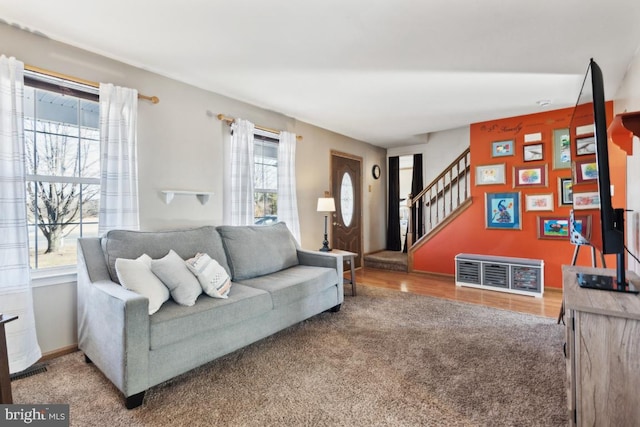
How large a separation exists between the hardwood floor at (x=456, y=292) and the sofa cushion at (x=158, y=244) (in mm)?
1906

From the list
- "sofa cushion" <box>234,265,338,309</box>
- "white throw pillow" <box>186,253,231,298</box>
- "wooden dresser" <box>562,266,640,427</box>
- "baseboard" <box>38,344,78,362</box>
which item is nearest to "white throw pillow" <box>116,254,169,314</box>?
"white throw pillow" <box>186,253,231,298</box>

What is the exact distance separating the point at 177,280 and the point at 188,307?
0.71 ft

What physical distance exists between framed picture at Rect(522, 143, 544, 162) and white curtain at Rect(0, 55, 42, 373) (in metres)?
5.24

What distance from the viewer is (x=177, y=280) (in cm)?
213

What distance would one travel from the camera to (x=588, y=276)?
1798 mm

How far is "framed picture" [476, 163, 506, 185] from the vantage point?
4297 mm

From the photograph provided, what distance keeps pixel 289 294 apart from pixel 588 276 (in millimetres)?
2058

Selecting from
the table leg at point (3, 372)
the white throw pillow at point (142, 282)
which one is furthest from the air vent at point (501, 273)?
the table leg at point (3, 372)

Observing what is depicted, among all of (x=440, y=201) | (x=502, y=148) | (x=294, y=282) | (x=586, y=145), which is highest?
(x=502, y=148)

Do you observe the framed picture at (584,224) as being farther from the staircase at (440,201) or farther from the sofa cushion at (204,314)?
the staircase at (440,201)

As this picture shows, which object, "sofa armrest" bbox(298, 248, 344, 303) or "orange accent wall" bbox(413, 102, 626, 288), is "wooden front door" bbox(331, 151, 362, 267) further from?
"sofa armrest" bbox(298, 248, 344, 303)

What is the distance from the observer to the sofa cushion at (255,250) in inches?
115

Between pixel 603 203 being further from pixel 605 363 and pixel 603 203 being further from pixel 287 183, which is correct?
pixel 287 183

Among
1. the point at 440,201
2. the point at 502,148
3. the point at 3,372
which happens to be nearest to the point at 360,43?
the point at 3,372
